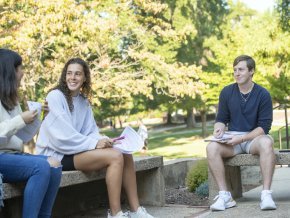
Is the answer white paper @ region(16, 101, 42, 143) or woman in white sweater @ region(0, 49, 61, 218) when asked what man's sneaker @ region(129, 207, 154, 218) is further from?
white paper @ region(16, 101, 42, 143)

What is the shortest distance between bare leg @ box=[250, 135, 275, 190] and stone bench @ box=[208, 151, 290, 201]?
0.18 m

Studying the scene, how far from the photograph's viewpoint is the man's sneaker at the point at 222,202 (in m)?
5.02

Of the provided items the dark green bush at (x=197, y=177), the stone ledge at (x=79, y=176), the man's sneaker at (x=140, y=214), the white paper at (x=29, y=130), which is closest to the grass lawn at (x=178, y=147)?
the dark green bush at (x=197, y=177)

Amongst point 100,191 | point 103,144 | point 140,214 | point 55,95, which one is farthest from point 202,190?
point 55,95

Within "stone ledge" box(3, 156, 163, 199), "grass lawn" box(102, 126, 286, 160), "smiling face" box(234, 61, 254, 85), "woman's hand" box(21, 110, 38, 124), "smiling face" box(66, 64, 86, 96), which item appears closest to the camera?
"woman's hand" box(21, 110, 38, 124)

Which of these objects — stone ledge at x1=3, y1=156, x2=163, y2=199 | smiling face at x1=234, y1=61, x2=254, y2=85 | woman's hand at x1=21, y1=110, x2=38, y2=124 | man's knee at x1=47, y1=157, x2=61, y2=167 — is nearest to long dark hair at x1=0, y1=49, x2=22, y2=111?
Result: woman's hand at x1=21, y1=110, x2=38, y2=124

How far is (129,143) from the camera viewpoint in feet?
15.6

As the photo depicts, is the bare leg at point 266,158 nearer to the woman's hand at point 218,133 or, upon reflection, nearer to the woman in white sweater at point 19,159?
the woman's hand at point 218,133

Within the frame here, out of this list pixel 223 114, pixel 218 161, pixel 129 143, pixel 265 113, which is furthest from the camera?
pixel 223 114

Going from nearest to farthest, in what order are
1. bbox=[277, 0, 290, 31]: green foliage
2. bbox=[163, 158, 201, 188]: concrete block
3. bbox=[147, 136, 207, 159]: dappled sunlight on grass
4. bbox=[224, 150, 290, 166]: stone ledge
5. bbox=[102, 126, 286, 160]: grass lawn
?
bbox=[224, 150, 290, 166]: stone ledge
bbox=[163, 158, 201, 188]: concrete block
bbox=[277, 0, 290, 31]: green foliage
bbox=[147, 136, 207, 159]: dappled sunlight on grass
bbox=[102, 126, 286, 160]: grass lawn

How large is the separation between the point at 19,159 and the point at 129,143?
1.22 meters

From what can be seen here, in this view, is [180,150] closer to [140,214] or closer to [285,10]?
[285,10]

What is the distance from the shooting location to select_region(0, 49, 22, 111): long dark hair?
393 centimetres

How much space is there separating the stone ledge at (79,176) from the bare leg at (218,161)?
26.6 inches
